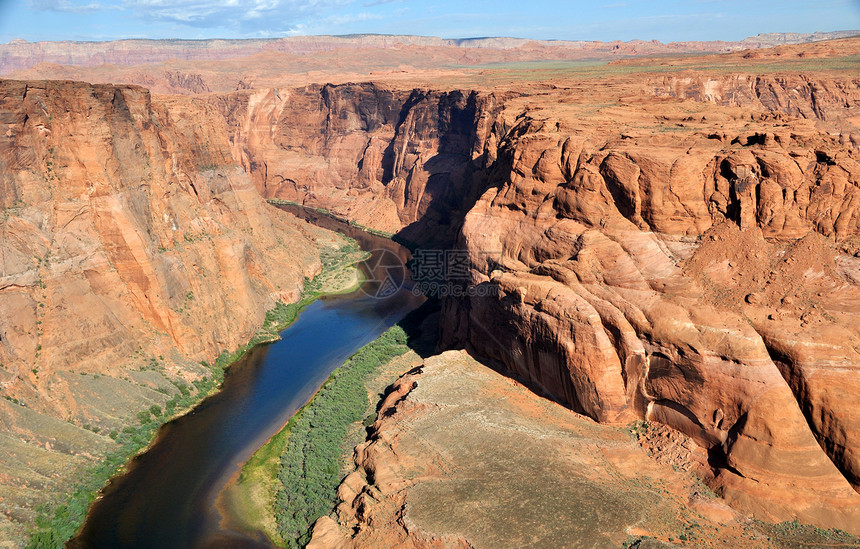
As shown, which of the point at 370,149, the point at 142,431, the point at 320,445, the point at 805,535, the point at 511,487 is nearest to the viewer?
the point at 805,535

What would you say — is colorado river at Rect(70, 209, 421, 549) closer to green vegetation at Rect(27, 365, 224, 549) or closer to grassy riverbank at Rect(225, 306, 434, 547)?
green vegetation at Rect(27, 365, 224, 549)

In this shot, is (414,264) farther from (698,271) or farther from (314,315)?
(698,271)

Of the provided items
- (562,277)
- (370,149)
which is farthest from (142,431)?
(370,149)

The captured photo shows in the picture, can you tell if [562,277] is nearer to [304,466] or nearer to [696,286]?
[696,286]

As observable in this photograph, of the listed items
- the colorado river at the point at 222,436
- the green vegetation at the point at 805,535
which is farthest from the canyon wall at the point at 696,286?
the colorado river at the point at 222,436

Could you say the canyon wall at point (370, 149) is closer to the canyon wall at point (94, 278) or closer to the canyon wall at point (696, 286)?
the canyon wall at point (94, 278)

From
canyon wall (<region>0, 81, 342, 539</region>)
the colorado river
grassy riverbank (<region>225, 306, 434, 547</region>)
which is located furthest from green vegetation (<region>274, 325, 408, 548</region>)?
canyon wall (<region>0, 81, 342, 539</region>)

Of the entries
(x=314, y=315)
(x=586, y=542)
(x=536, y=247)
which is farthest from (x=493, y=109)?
(x=586, y=542)
